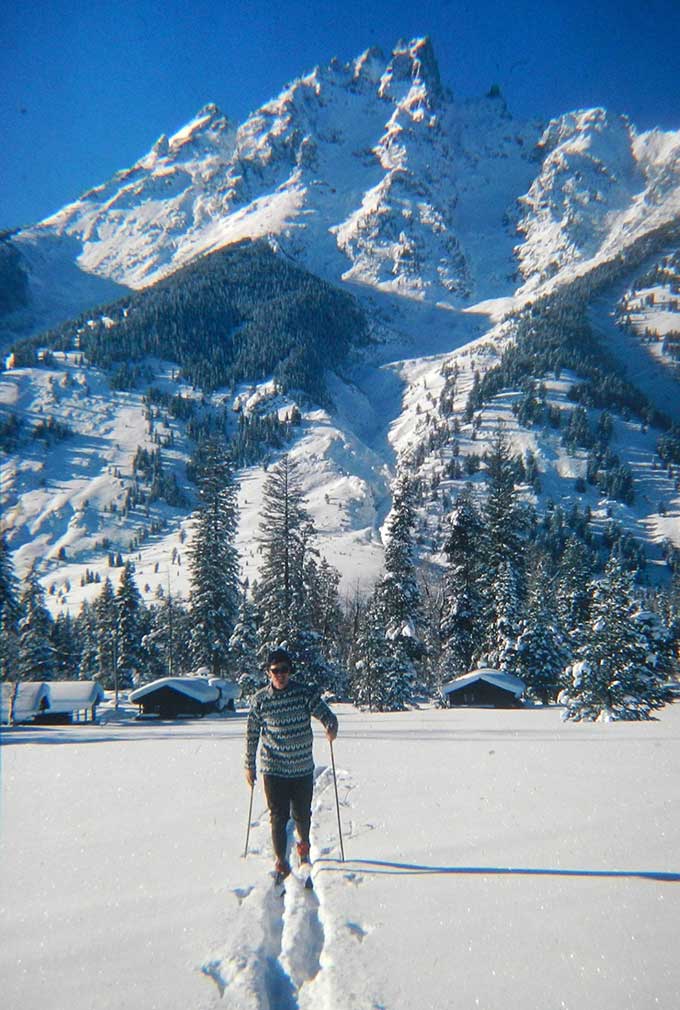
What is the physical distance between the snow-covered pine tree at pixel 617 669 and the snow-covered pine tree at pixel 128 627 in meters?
38.9

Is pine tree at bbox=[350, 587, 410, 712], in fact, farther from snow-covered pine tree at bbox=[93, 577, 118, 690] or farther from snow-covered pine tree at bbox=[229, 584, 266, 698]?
snow-covered pine tree at bbox=[93, 577, 118, 690]

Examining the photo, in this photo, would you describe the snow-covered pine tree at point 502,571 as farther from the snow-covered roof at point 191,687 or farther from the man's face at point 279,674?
the man's face at point 279,674

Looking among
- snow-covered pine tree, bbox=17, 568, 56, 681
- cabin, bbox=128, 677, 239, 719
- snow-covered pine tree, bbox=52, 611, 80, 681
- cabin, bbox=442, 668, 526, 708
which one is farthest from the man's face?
snow-covered pine tree, bbox=52, 611, 80, 681

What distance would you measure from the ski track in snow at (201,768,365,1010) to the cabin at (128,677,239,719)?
89.6 ft

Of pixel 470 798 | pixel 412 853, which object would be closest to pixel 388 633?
pixel 470 798

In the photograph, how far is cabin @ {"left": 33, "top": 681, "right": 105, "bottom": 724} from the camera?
40281mm

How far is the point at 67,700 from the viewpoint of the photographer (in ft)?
134

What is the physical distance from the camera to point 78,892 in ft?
15.5

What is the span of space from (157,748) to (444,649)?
26.6 meters

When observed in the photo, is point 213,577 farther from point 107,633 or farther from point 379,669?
point 107,633

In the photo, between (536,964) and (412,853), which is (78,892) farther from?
(536,964)

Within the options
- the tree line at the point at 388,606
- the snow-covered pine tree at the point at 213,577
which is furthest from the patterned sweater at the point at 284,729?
the snow-covered pine tree at the point at 213,577

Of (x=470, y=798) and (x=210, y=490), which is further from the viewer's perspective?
(x=210, y=490)

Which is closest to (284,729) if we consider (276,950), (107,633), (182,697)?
(276,950)
